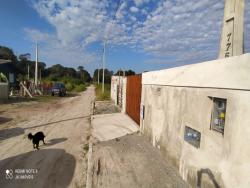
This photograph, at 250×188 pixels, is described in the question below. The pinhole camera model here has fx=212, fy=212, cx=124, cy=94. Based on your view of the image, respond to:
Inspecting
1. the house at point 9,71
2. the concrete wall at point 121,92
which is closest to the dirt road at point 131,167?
the concrete wall at point 121,92

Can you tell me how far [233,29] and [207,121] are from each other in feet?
10.8

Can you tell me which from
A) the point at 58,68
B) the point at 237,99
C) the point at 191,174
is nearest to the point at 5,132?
the point at 191,174

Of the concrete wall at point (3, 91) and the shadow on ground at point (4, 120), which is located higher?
the concrete wall at point (3, 91)

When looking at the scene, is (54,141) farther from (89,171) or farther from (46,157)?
(89,171)

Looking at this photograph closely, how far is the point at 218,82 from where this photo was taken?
3766mm

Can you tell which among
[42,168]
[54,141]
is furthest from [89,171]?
[54,141]

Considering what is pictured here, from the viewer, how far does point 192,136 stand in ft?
15.1

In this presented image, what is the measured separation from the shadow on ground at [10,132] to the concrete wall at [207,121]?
6062 millimetres

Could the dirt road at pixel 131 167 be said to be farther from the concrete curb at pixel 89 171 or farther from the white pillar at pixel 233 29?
the white pillar at pixel 233 29

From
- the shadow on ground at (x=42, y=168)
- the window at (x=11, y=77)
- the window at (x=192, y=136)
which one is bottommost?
the shadow on ground at (x=42, y=168)

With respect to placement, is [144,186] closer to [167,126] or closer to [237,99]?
[167,126]

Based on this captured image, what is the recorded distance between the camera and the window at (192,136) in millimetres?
4418

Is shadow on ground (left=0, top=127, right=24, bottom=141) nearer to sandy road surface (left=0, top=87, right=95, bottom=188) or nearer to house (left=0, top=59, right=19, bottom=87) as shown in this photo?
sandy road surface (left=0, top=87, right=95, bottom=188)

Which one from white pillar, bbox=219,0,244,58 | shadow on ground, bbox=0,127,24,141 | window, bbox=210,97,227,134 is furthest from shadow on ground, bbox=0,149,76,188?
white pillar, bbox=219,0,244,58
